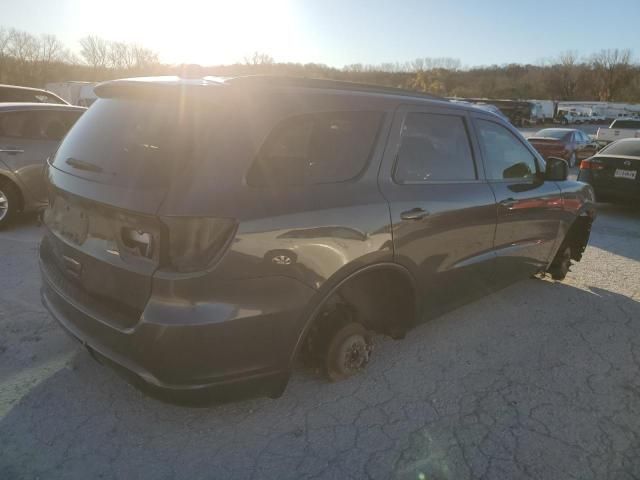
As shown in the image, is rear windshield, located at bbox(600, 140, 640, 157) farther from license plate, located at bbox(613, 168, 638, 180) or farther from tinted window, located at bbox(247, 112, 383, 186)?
tinted window, located at bbox(247, 112, 383, 186)

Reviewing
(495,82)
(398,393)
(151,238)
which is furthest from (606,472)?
(495,82)

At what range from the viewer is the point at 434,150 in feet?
10.1

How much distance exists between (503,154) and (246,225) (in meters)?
2.53

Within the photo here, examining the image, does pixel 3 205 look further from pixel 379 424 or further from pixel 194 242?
pixel 379 424

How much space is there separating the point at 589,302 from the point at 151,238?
4.03 meters

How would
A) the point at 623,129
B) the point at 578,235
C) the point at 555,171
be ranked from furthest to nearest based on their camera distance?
1. the point at 623,129
2. the point at 578,235
3. the point at 555,171

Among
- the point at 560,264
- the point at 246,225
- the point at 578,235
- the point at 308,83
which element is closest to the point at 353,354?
the point at 246,225

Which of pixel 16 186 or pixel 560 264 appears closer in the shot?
pixel 560 264

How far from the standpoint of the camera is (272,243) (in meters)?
2.08

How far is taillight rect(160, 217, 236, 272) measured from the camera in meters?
1.94

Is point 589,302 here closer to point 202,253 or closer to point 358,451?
point 358,451

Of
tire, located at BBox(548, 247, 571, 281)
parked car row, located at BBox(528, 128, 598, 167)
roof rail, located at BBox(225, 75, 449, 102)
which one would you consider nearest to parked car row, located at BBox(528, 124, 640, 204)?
tire, located at BBox(548, 247, 571, 281)

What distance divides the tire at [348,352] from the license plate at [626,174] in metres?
7.39

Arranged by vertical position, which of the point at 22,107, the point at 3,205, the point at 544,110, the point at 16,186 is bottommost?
the point at 3,205
